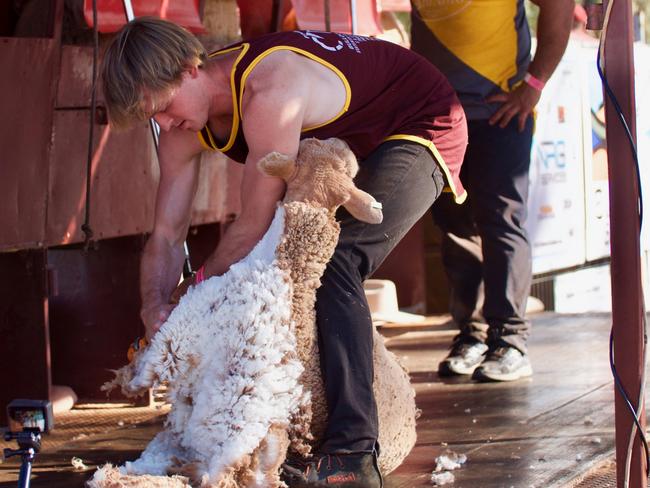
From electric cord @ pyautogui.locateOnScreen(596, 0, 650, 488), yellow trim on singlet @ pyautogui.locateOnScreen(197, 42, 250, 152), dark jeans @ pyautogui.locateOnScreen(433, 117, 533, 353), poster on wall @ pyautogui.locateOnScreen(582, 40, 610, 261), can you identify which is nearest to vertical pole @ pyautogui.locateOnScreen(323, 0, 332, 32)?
dark jeans @ pyautogui.locateOnScreen(433, 117, 533, 353)

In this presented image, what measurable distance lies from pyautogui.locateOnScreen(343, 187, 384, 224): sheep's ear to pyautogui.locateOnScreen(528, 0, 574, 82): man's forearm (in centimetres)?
174

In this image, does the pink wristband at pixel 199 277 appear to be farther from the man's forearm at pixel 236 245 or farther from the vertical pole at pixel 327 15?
the vertical pole at pixel 327 15

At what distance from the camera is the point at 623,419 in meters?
2.89

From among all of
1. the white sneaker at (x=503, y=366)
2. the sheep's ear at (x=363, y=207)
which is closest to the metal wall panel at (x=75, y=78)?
the sheep's ear at (x=363, y=207)

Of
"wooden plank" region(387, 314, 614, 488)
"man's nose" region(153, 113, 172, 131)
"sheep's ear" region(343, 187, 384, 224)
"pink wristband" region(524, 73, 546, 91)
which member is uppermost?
"pink wristband" region(524, 73, 546, 91)

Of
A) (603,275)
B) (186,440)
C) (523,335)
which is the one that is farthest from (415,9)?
(603,275)

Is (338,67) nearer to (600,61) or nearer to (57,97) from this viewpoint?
(600,61)

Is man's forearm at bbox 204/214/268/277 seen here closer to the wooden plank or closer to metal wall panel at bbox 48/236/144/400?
the wooden plank

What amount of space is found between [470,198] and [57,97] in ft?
5.93

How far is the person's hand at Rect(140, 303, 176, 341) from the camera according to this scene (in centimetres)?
322

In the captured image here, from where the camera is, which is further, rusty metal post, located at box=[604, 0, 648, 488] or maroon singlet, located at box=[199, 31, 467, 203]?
maroon singlet, located at box=[199, 31, 467, 203]

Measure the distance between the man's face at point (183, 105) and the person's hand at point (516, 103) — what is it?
1.71m

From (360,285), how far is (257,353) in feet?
1.36

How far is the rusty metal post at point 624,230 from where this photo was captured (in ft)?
9.20
